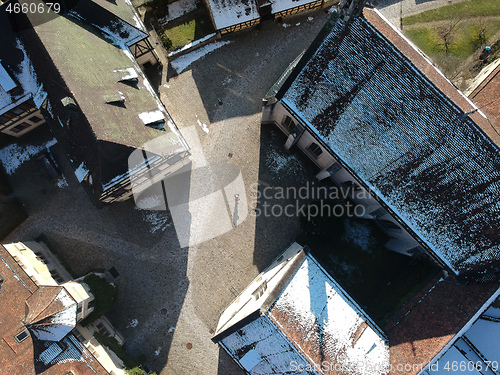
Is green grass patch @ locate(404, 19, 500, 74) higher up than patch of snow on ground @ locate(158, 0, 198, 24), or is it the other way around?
patch of snow on ground @ locate(158, 0, 198, 24)

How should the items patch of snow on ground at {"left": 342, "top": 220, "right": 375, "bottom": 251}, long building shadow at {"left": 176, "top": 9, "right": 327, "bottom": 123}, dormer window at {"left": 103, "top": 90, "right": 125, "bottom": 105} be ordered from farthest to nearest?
1. long building shadow at {"left": 176, "top": 9, "right": 327, "bottom": 123}
2. patch of snow on ground at {"left": 342, "top": 220, "right": 375, "bottom": 251}
3. dormer window at {"left": 103, "top": 90, "right": 125, "bottom": 105}

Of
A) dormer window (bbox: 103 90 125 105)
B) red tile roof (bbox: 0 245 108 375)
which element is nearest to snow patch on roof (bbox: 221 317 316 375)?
red tile roof (bbox: 0 245 108 375)

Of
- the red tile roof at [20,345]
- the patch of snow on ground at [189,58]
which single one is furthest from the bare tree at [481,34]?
the red tile roof at [20,345]

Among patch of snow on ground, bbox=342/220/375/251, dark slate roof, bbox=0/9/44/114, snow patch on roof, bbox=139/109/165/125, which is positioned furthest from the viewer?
patch of snow on ground, bbox=342/220/375/251

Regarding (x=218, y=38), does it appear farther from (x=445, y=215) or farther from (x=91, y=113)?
(x=445, y=215)

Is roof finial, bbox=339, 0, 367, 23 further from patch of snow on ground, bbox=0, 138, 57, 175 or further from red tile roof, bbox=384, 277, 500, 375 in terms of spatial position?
patch of snow on ground, bbox=0, 138, 57, 175

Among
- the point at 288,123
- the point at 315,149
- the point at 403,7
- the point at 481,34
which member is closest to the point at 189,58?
the point at 288,123

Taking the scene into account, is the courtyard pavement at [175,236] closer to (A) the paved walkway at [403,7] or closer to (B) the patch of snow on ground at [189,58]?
(B) the patch of snow on ground at [189,58]
